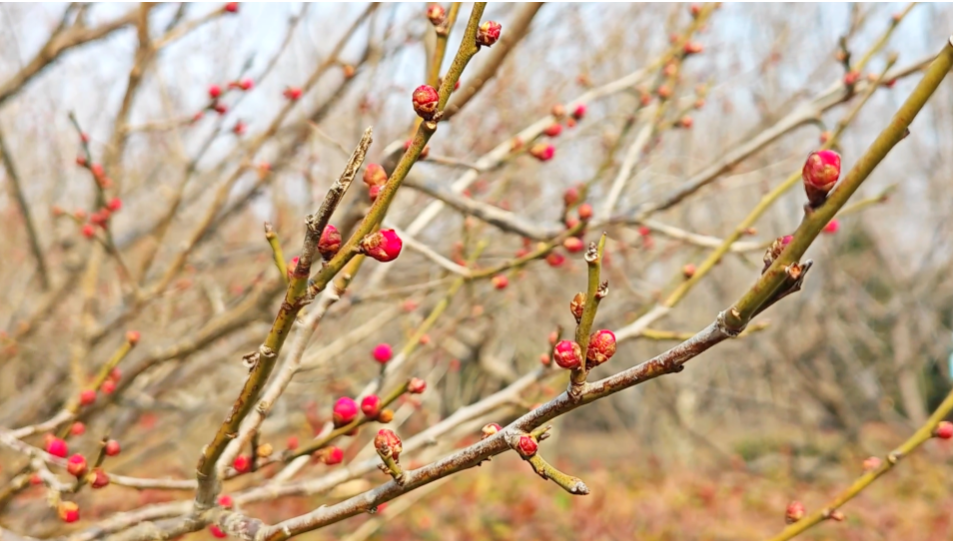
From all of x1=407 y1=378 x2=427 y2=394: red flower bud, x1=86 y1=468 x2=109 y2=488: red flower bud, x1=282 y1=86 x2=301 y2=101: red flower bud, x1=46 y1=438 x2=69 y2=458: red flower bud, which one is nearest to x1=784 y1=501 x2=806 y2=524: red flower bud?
x1=407 y1=378 x2=427 y2=394: red flower bud

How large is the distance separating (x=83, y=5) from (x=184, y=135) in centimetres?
256

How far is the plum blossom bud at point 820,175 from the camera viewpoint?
2.28ft

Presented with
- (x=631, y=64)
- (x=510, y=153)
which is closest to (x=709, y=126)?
(x=631, y=64)

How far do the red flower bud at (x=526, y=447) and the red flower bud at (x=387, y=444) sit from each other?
231mm

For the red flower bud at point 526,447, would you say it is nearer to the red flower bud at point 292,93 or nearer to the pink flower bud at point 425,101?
the pink flower bud at point 425,101

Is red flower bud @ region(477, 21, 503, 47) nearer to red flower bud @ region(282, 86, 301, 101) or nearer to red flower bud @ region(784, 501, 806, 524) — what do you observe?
red flower bud @ region(784, 501, 806, 524)

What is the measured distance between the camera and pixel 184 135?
220 inches

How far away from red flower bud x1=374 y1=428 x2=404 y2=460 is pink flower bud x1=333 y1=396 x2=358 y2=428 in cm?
36

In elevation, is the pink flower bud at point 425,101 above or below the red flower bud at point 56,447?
above

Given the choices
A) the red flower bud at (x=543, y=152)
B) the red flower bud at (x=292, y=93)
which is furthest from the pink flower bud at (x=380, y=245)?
the red flower bud at (x=292, y=93)

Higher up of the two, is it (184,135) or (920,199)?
(920,199)

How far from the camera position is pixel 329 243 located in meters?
0.94

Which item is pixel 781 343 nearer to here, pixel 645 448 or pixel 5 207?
pixel 645 448

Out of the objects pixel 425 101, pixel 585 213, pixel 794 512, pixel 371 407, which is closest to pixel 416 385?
pixel 371 407
